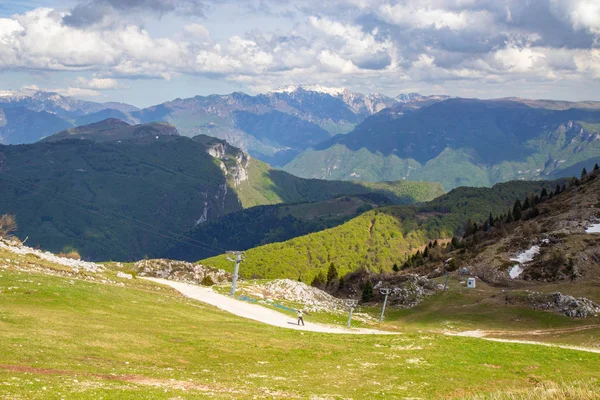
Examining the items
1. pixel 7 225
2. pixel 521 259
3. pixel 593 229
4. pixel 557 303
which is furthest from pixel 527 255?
pixel 7 225

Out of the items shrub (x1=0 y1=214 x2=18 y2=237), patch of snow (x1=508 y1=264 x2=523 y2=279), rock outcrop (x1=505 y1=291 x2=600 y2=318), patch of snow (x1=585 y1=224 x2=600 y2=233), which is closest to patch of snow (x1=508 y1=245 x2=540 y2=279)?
patch of snow (x1=508 y1=264 x2=523 y2=279)

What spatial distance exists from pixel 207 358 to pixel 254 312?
31.9 m

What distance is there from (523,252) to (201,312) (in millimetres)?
86997

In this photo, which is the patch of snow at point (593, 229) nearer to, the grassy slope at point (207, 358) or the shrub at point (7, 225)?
the grassy slope at point (207, 358)

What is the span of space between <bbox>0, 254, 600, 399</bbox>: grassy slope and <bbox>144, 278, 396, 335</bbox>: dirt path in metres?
10.7

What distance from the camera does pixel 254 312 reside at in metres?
68.9

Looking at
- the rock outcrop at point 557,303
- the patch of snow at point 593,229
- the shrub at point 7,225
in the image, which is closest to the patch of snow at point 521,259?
the patch of snow at point 593,229

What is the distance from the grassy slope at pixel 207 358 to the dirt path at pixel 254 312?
35.0 feet

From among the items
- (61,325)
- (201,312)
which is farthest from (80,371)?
(201,312)

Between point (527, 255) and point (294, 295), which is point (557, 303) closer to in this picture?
point (527, 255)

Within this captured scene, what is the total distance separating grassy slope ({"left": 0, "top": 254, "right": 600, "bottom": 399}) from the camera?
28.2 meters

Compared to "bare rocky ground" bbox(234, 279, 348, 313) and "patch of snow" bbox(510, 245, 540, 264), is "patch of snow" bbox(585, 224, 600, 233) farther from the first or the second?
"bare rocky ground" bbox(234, 279, 348, 313)

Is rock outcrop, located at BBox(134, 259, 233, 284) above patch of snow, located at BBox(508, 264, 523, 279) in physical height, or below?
below

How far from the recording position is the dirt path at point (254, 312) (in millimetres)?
64500
